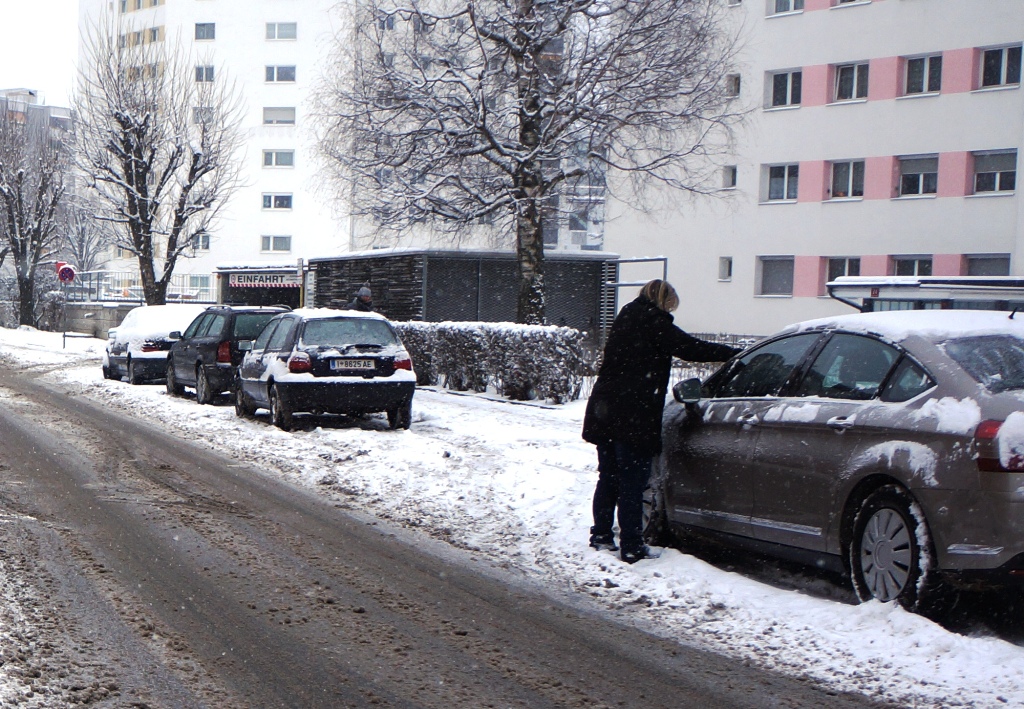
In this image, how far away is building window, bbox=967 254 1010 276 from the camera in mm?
33219

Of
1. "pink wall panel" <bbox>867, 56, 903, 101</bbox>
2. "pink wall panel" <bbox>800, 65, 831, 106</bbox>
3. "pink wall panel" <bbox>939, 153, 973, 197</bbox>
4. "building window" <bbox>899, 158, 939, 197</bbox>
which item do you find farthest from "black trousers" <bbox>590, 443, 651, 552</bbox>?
"pink wall panel" <bbox>800, 65, 831, 106</bbox>

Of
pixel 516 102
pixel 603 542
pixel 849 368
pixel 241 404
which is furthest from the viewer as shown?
pixel 516 102

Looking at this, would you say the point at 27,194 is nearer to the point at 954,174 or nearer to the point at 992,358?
the point at 954,174

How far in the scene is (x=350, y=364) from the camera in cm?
1494

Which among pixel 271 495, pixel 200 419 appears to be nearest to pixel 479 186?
pixel 200 419

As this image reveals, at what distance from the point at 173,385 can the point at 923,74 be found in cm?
2383

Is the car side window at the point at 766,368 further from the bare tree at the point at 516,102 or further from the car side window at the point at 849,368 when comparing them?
the bare tree at the point at 516,102

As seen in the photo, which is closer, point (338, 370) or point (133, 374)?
point (338, 370)

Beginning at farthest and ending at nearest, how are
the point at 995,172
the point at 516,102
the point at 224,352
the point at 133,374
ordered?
the point at 995,172
the point at 516,102
the point at 133,374
the point at 224,352

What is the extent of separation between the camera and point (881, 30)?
35.4 meters

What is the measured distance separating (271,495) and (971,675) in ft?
20.9

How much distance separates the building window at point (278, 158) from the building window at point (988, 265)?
44175mm

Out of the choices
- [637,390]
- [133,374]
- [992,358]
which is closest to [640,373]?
[637,390]

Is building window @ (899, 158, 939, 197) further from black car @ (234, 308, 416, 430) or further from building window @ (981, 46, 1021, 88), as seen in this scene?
black car @ (234, 308, 416, 430)
